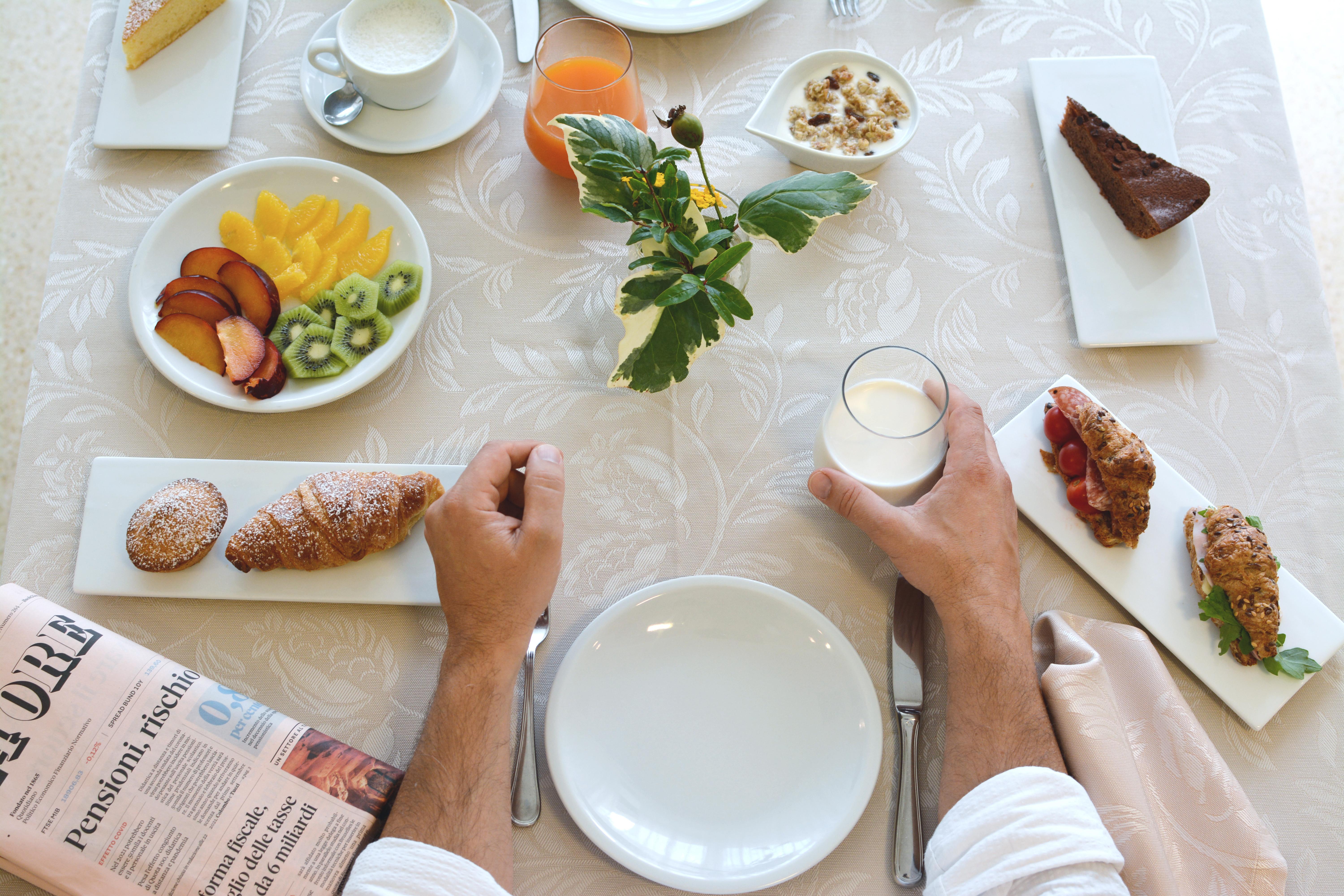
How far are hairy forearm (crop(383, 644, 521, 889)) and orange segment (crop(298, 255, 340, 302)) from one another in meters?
0.52

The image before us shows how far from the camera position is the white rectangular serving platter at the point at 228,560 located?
101cm

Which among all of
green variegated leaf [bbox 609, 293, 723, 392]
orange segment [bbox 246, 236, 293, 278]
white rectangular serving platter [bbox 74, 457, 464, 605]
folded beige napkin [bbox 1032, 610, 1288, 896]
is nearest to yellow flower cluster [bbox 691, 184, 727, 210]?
green variegated leaf [bbox 609, 293, 723, 392]

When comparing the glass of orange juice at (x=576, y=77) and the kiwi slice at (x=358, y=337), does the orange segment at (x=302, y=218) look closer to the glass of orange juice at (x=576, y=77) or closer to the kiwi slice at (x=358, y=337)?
the kiwi slice at (x=358, y=337)

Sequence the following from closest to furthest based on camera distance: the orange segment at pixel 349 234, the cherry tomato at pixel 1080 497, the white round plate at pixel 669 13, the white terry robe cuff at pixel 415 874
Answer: the white terry robe cuff at pixel 415 874 → the cherry tomato at pixel 1080 497 → the orange segment at pixel 349 234 → the white round plate at pixel 669 13

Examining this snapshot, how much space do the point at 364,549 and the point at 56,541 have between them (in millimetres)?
404

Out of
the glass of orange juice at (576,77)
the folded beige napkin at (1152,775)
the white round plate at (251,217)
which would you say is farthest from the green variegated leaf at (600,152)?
the folded beige napkin at (1152,775)

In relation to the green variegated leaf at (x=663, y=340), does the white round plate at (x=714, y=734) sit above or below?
below

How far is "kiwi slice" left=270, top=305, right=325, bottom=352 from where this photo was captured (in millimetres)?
1103

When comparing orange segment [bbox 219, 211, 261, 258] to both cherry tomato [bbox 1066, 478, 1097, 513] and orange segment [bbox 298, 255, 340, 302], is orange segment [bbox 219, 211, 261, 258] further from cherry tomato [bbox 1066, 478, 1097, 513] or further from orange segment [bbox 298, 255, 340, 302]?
cherry tomato [bbox 1066, 478, 1097, 513]

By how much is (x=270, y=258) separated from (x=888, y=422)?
86 centimetres

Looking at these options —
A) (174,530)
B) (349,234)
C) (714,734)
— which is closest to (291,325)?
(349,234)

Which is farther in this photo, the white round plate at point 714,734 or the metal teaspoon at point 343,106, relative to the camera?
the metal teaspoon at point 343,106

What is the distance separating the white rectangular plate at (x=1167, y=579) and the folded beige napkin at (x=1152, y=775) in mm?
54

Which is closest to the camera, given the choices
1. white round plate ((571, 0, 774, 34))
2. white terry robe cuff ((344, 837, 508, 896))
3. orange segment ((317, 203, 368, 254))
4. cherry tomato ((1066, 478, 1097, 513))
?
white terry robe cuff ((344, 837, 508, 896))
